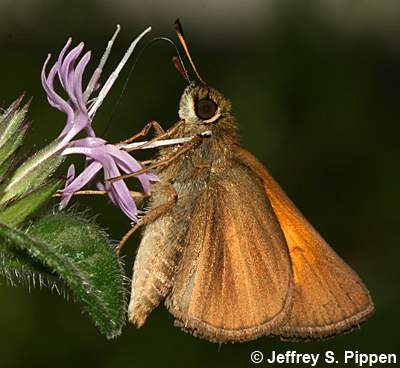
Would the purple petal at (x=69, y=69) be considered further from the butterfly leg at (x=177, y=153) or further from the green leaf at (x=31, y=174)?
Answer: the butterfly leg at (x=177, y=153)

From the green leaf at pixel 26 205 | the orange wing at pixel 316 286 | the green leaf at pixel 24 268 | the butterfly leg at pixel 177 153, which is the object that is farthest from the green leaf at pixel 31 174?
the orange wing at pixel 316 286

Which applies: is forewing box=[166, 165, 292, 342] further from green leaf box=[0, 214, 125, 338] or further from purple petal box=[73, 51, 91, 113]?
purple petal box=[73, 51, 91, 113]

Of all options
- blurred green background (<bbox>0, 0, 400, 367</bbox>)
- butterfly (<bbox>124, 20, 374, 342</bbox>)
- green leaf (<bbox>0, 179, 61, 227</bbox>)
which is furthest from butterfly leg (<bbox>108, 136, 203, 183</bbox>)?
blurred green background (<bbox>0, 0, 400, 367</bbox>)

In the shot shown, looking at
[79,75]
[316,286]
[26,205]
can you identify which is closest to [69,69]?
[79,75]

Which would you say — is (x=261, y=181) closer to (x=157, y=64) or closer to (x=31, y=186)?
(x=31, y=186)

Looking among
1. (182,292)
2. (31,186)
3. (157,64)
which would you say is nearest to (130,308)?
(182,292)
